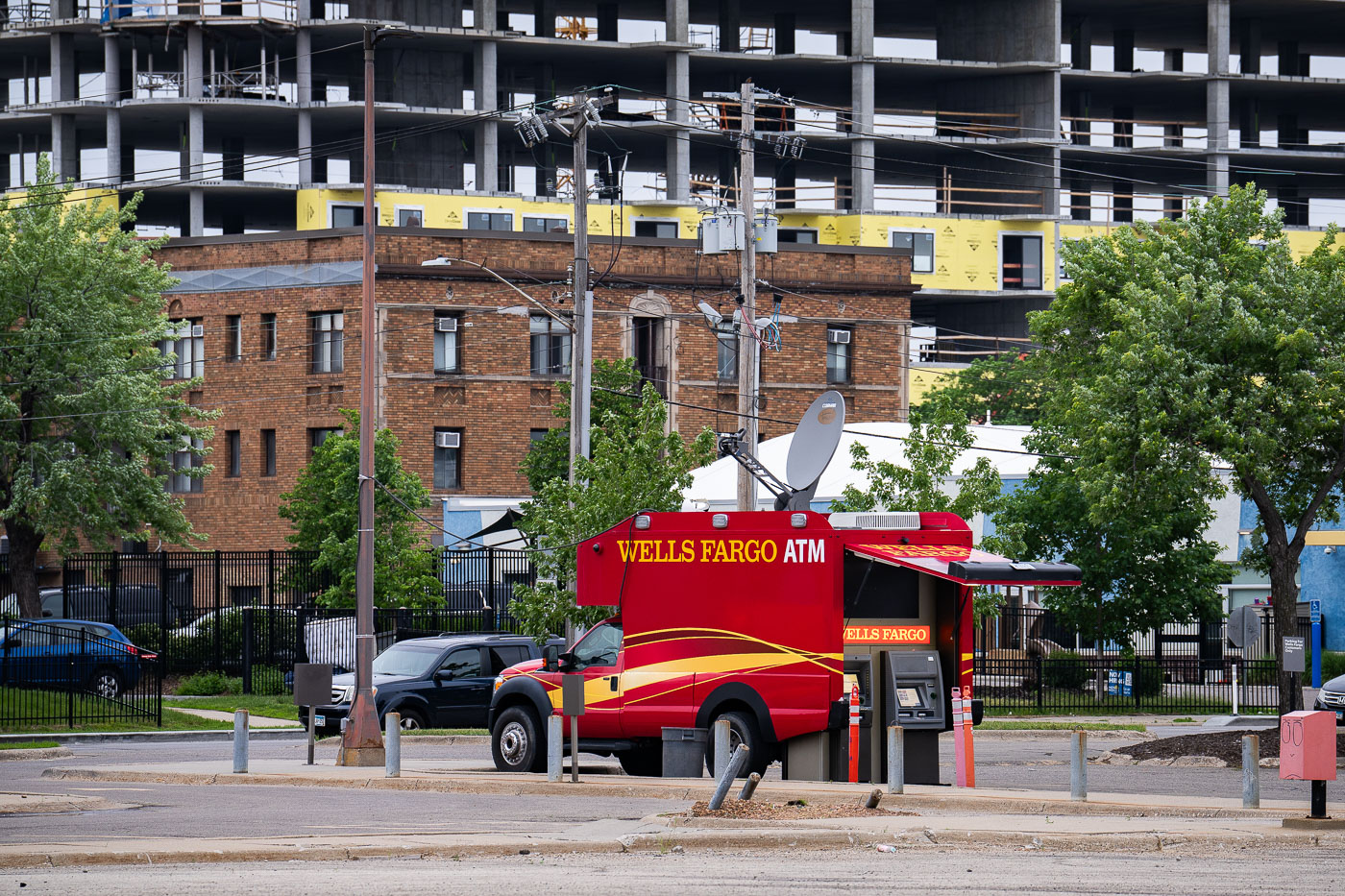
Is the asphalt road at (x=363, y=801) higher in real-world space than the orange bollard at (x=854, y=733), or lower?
lower

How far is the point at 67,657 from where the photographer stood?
3022cm

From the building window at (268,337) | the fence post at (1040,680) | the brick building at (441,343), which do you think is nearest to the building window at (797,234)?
the brick building at (441,343)

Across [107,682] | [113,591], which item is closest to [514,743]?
[107,682]

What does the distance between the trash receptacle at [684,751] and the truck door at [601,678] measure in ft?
2.18

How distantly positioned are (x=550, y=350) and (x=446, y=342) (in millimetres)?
3438

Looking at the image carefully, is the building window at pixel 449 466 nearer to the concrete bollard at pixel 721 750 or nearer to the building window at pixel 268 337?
the building window at pixel 268 337

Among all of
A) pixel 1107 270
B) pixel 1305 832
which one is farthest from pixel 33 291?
pixel 1305 832

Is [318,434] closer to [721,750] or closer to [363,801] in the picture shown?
[363,801]

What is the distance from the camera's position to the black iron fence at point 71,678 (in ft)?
94.6

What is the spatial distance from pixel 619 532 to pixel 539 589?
976 centimetres

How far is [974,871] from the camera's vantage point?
11906 mm

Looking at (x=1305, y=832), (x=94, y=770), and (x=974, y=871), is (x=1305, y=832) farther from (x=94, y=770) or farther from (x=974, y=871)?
(x=94, y=770)

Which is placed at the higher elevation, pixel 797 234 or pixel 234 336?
pixel 797 234

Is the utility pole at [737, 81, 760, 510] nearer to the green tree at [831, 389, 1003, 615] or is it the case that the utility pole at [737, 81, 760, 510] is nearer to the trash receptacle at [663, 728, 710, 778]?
the green tree at [831, 389, 1003, 615]
